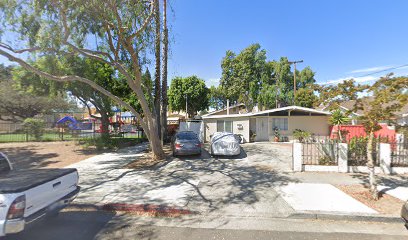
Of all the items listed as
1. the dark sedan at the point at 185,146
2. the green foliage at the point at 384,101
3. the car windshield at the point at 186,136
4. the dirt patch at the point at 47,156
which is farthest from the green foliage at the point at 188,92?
the green foliage at the point at 384,101

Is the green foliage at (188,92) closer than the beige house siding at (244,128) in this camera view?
No

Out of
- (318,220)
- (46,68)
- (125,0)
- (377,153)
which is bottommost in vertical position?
(318,220)

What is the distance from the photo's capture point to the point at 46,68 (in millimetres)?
10812

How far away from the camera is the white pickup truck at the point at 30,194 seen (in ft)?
9.89

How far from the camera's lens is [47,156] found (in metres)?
Answer: 11.8

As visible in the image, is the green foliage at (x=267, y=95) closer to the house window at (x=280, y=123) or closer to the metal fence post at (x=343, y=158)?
the house window at (x=280, y=123)

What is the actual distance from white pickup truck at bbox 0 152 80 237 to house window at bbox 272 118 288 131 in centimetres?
1610

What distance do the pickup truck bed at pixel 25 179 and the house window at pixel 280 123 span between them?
1621 cm

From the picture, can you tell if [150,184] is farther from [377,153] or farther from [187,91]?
[187,91]

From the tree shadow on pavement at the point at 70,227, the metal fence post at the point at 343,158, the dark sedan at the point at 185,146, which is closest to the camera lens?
the tree shadow on pavement at the point at 70,227

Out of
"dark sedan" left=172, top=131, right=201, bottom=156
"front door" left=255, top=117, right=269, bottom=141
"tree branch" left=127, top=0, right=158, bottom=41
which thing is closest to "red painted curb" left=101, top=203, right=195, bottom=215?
"dark sedan" left=172, top=131, right=201, bottom=156

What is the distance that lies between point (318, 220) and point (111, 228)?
4.29 metres

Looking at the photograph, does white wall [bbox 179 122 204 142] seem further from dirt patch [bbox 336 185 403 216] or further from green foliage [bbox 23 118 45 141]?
dirt patch [bbox 336 185 403 216]

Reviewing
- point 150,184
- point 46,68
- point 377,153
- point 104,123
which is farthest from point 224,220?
point 104,123
